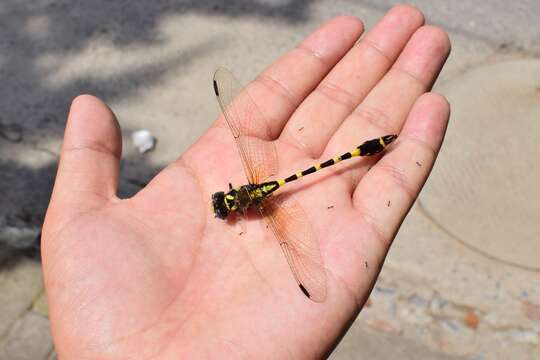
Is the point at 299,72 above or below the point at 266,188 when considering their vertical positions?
above

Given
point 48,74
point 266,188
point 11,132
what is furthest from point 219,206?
point 48,74

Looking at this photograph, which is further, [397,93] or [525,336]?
[525,336]

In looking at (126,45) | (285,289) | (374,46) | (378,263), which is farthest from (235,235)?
(126,45)

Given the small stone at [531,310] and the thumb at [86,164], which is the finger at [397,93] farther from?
the small stone at [531,310]

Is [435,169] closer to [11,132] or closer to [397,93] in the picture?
[397,93]

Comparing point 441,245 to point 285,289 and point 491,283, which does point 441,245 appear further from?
point 285,289

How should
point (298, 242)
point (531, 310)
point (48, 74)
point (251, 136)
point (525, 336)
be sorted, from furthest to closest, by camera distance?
point (48, 74) < point (531, 310) < point (525, 336) < point (251, 136) < point (298, 242)

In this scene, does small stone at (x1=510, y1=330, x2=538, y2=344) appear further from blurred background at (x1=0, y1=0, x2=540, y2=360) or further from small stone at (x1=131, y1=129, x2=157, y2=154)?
small stone at (x1=131, y1=129, x2=157, y2=154)
